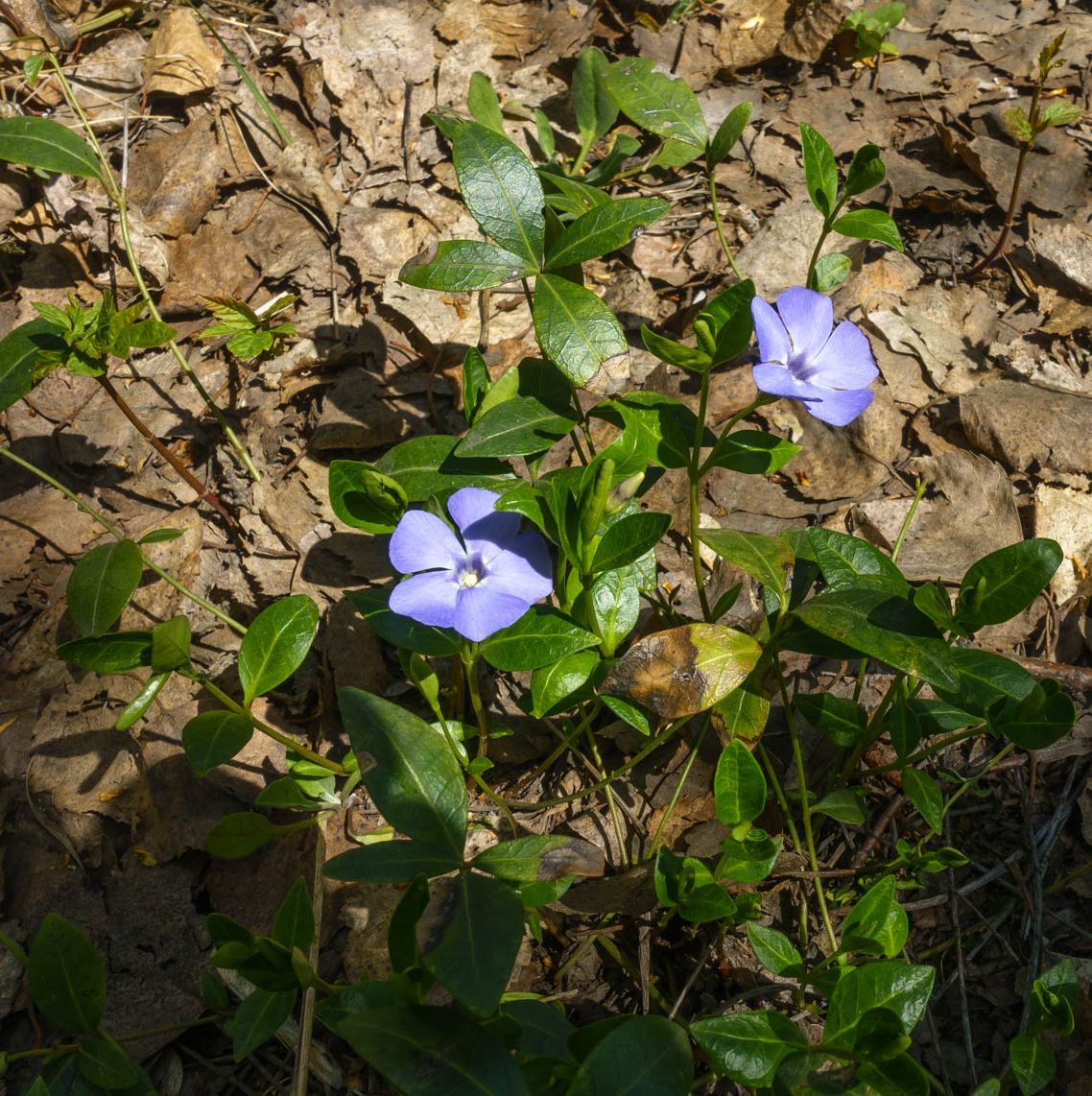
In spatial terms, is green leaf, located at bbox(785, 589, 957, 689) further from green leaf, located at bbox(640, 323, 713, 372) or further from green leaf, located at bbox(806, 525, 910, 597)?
green leaf, located at bbox(640, 323, 713, 372)

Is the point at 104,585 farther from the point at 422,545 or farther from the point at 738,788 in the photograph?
the point at 738,788

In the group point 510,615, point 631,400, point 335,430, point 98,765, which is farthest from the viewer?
point 335,430

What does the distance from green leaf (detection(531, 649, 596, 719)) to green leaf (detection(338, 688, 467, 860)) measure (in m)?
0.38

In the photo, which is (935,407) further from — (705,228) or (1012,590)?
(1012,590)

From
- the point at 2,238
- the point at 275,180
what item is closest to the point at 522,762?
the point at 275,180

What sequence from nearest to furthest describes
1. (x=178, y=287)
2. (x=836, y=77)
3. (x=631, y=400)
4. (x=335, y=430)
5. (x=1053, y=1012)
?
(x=1053, y=1012) → (x=631, y=400) → (x=335, y=430) → (x=178, y=287) → (x=836, y=77)

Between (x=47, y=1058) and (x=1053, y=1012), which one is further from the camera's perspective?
(x=47, y=1058)

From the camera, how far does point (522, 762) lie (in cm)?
240

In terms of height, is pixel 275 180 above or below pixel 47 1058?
above

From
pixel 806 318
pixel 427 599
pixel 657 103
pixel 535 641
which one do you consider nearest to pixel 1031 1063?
pixel 535 641

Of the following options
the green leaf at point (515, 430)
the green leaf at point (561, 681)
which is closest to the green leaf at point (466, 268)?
the green leaf at point (515, 430)

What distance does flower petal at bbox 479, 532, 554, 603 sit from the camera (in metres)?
1.92

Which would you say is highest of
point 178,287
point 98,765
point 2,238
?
point 2,238

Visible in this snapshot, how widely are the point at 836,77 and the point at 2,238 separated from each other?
316cm
